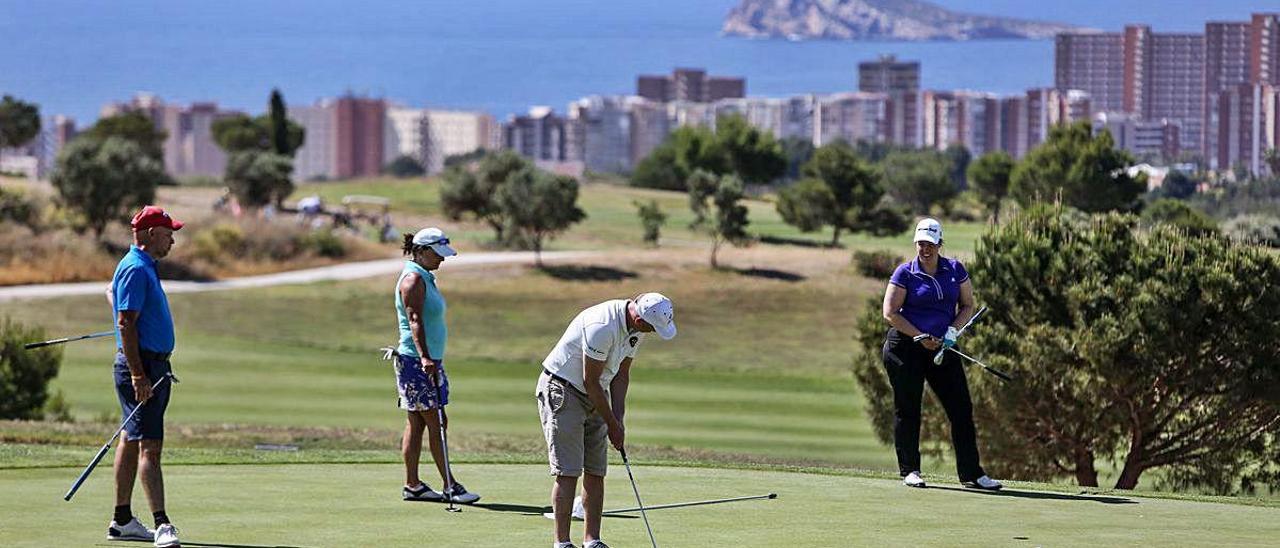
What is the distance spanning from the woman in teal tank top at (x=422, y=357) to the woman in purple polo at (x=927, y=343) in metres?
2.84

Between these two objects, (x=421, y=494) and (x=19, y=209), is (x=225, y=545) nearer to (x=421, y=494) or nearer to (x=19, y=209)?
(x=421, y=494)

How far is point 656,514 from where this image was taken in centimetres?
1016

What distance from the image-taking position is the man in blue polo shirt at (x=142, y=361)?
29.5 feet

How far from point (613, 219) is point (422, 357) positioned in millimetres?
74060

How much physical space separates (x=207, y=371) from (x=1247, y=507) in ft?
94.7

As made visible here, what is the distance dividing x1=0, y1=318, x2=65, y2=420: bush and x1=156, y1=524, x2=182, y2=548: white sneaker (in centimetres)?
1706

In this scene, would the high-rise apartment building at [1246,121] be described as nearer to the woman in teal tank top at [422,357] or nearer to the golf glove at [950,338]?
the golf glove at [950,338]

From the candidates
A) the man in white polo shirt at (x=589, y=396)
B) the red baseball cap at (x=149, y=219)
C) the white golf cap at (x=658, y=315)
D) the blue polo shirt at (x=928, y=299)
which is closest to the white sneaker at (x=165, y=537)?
the red baseball cap at (x=149, y=219)

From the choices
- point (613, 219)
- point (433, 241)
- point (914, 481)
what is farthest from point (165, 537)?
point (613, 219)

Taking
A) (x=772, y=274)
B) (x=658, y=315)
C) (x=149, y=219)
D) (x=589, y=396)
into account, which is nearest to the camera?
(x=658, y=315)

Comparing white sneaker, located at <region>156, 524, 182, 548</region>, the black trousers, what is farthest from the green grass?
white sneaker, located at <region>156, 524, 182, 548</region>

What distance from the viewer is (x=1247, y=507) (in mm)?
10875

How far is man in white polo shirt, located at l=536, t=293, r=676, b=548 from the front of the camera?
8.39 metres

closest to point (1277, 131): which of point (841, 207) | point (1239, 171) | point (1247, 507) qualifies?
point (1239, 171)
